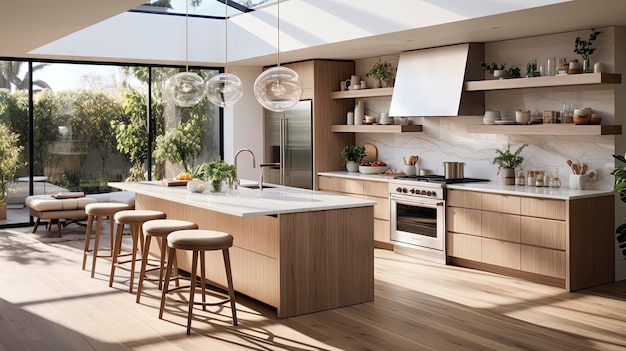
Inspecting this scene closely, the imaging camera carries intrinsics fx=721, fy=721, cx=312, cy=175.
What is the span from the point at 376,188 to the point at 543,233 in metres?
2.46

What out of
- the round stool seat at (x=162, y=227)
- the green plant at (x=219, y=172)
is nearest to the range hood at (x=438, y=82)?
the green plant at (x=219, y=172)

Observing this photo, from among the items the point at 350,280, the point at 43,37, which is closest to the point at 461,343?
the point at 350,280

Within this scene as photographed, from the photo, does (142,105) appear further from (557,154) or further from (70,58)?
(557,154)

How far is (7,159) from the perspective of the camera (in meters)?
9.79

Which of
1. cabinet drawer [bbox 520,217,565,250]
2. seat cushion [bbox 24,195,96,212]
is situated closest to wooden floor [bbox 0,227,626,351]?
cabinet drawer [bbox 520,217,565,250]

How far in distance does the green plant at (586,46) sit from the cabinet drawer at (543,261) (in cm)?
184

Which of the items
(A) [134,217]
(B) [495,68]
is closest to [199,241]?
(A) [134,217]

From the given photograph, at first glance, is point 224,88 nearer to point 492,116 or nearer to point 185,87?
point 185,87

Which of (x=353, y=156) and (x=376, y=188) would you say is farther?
(x=353, y=156)

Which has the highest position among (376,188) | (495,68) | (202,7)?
(202,7)

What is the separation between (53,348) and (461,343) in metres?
2.71

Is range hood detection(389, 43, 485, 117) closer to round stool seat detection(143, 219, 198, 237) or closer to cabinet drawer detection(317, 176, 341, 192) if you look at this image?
cabinet drawer detection(317, 176, 341, 192)

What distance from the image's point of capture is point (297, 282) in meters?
5.55

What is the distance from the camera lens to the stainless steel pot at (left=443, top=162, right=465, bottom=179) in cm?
789
